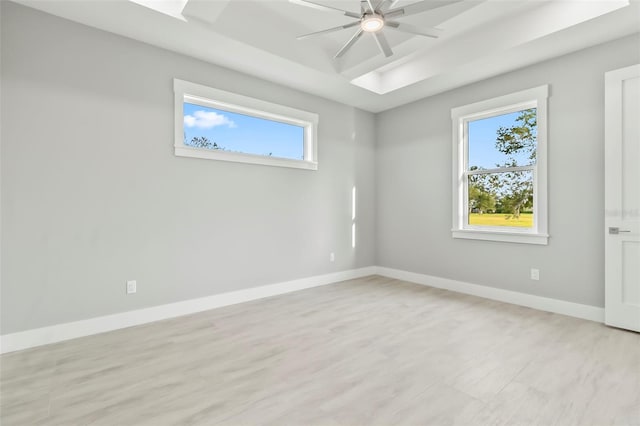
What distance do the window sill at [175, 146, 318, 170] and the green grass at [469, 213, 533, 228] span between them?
235 centimetres

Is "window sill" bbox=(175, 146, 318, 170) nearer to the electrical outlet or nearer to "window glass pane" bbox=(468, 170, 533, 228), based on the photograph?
"window glass pane" bbox=(468, 170, 533, 228)

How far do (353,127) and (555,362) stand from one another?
158 inches

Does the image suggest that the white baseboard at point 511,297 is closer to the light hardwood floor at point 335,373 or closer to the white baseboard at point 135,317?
the light hardwood floor at point 335,373

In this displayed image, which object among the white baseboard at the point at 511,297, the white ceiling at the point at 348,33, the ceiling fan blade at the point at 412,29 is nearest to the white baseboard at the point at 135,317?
the white baseboard at the point at 511,297

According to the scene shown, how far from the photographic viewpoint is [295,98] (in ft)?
14.4

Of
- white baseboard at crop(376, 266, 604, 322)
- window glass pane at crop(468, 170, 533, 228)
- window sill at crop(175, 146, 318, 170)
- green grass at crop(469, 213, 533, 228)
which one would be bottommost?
white baseboard at crop(376, 266, 604, 322)

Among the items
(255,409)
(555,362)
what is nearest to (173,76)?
(255,409)

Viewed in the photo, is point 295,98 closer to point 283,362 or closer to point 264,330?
point 264,330

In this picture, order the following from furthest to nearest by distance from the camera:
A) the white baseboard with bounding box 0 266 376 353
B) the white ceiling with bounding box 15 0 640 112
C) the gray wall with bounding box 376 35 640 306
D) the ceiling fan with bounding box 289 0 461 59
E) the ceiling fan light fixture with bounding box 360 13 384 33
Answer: the gray wall with bounding box 376 35 640 306, the white ceiling with bounding box 15 0 640 112, the white baseboard with bounding box 0 266 376 353, the ceiling fan light fixture with bounding box 360 13 384 33, the ceiling fan with bounding box 289 0 461 59

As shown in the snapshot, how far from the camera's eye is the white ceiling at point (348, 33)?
2.73m

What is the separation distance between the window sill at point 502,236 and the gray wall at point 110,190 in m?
2.47

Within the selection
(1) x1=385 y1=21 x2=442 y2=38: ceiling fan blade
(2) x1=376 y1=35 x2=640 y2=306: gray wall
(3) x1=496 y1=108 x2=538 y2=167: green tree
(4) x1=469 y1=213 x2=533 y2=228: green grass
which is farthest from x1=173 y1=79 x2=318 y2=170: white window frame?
(3) x1=496 y1=108 x2=538 y2=167: green tree

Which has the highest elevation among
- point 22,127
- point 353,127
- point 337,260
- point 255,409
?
point 353,127

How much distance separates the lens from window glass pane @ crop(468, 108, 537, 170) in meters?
3.78
